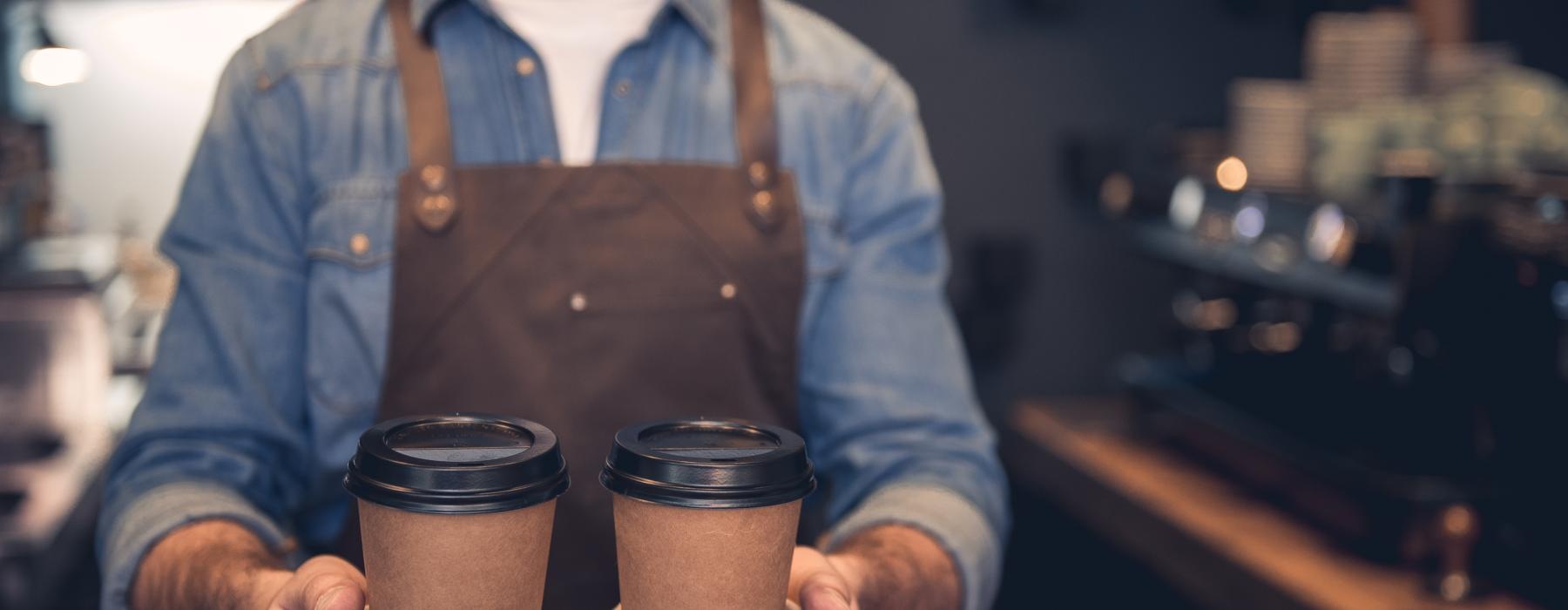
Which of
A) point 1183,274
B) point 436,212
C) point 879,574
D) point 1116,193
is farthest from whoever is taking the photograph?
point 1116,193

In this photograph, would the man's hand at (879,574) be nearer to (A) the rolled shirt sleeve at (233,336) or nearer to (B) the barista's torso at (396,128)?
(B) the barista's torso at (396,128)

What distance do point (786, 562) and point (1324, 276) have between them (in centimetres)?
197

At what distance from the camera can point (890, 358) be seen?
58.2 inches

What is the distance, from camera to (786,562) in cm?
98

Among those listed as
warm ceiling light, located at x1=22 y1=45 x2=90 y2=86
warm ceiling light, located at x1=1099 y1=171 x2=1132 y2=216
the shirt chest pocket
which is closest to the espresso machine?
warm ceiling light, located at x1=1099 y1=171 x2=1132 y2=216

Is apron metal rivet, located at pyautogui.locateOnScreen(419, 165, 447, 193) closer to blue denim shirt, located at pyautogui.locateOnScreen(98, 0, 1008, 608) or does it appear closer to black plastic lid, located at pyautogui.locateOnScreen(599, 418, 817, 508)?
blue denim shirt, located at pyautogui.locateOnScreen(98, 0, 1008, 608)

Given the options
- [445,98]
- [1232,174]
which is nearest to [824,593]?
[445,98]

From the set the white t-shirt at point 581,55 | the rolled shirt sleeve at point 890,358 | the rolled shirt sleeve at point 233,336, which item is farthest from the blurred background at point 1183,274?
the white t-shirt at point 581,55

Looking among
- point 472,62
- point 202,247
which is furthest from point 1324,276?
point 202,247

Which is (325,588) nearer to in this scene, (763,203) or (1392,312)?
(763,203)

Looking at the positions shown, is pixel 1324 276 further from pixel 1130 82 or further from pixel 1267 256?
pixel 1130 82

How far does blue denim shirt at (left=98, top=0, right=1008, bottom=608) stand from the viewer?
1337 mm

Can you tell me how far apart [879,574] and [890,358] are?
13.3 inches

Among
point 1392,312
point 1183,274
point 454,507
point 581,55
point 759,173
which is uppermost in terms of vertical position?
point 581,55
